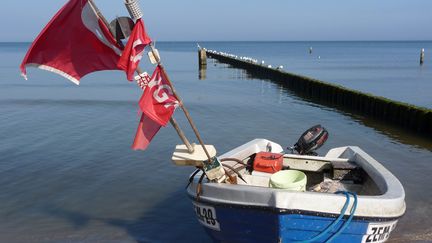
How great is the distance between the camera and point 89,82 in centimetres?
4594

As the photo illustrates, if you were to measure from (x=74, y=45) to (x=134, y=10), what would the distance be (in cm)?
116

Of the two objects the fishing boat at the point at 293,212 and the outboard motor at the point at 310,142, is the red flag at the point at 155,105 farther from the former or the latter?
the outboard motor at the point at 310,142

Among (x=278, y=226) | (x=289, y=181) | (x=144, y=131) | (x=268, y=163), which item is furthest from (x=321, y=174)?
(x=144, y=131)

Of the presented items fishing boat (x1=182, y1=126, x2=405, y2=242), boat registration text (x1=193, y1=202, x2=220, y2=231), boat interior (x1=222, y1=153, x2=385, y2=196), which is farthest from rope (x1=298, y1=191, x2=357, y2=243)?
boat interior (x1=222, y1=153, x2=385, y2=196)

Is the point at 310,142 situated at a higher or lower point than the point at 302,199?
lower

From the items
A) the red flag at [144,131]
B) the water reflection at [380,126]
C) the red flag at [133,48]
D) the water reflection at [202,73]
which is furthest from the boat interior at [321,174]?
the water reflection at [202,73]

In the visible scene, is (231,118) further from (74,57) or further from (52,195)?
(74,57)

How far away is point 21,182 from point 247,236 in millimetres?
8548

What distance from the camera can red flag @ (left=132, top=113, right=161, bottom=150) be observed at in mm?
6359

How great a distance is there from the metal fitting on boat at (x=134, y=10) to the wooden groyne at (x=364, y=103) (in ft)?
51.9

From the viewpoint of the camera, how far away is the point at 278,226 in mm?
6258

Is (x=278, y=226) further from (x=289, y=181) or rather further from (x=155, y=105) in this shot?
(x=155, y=105)

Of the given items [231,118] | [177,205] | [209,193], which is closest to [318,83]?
[231,118]

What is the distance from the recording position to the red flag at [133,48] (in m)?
5.93
